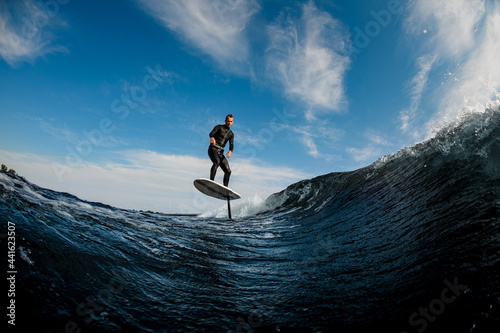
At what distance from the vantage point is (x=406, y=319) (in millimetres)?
1374

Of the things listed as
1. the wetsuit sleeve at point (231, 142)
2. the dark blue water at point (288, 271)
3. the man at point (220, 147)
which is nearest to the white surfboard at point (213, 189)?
the man at point (220, 147)

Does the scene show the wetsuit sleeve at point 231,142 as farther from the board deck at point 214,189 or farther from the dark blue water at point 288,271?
the dark blue water at point 288,271

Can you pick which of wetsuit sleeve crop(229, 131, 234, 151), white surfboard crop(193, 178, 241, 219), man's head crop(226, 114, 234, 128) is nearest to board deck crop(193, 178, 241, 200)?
white surfboard crop(193, 178, 241, 219)

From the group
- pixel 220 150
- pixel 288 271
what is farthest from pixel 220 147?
pixel 288 271

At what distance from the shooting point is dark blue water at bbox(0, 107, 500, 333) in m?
1.41

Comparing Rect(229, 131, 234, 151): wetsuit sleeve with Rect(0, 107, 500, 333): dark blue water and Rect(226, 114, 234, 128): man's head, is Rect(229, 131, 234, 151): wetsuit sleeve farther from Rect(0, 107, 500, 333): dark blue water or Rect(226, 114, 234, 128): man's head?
Rect(0, 107, 500, 333): dark blue water

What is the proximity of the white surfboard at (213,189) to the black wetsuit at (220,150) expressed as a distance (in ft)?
1.15

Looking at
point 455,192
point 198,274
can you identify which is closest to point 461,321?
point 198,274

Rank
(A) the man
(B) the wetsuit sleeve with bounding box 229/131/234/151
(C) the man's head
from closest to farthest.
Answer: (A) the man, (C) the man's head, (B) the wetsuit sleeve with bounding box 229/131/234/151

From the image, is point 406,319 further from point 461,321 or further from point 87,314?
point 87,314

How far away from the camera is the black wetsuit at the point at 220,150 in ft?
25.4

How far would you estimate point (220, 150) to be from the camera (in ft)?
26.3

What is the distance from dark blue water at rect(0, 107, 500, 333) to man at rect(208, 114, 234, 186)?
3819 mm

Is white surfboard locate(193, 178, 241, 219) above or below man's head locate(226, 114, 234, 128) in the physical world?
below
